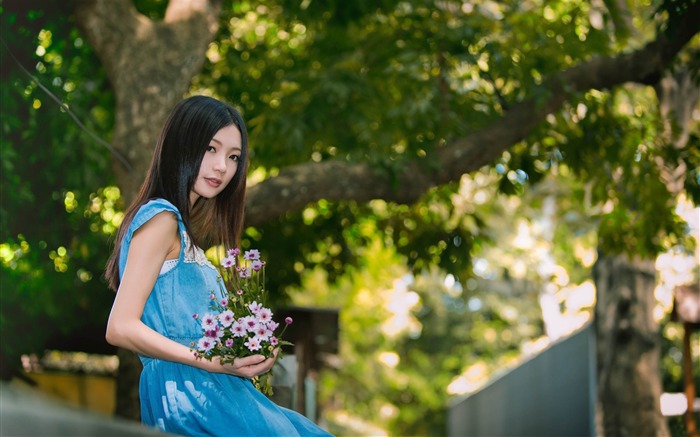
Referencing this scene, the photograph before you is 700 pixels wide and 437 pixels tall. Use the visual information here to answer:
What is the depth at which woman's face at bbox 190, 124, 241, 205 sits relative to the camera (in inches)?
122

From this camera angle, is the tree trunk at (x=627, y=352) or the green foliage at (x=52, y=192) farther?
the tree trunk at (x=627, y=352)

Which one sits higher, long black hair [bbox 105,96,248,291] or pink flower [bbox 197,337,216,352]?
long black hair [bbox 105,96,248,291]

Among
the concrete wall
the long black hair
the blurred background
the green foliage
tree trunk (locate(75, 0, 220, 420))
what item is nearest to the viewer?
the long black hair

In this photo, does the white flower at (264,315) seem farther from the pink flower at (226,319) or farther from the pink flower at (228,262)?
the pink flower at (228,262)

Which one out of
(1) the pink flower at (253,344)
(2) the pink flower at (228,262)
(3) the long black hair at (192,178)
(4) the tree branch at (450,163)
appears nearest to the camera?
(1) the pink flower at (253,344)

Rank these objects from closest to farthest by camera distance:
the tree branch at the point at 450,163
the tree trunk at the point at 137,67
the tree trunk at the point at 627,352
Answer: the tree trunk at the point at 137,67 < the tree branch at the point at 450,163 < the tree trunk at the point at 627,352

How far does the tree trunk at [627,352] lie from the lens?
35.0ft

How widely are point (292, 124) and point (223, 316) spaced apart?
5.55 m

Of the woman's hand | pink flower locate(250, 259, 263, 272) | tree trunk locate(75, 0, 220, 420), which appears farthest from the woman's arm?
tree trunk locate(75, 0, 220, 420)

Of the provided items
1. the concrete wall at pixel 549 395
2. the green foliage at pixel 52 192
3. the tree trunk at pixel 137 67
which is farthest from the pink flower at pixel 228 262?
the concrete wall at pixel 549 395

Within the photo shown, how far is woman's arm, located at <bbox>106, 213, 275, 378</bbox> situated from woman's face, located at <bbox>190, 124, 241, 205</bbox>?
10.8 inches

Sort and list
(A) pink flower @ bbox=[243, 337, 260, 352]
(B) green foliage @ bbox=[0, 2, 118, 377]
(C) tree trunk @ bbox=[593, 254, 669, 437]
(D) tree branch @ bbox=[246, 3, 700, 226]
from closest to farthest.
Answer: (A) pink flower @ bbox=[243, 337, 260, 352] < (D) tree branch @ bbox=[246, 3, 700, 226] < (B) green foliage @ bbox=[0, 2, 118, 377] < (C) tree trunk @ bbox=[593, 254, 669, 437]

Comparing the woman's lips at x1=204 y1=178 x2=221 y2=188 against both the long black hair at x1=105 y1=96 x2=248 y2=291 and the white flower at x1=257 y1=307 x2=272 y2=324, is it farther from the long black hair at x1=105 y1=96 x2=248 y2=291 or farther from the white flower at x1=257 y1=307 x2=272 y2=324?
the white flower at x1=257 y1=307 x2=272 y2=324

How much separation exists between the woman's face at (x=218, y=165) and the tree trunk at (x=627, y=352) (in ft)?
27.0
